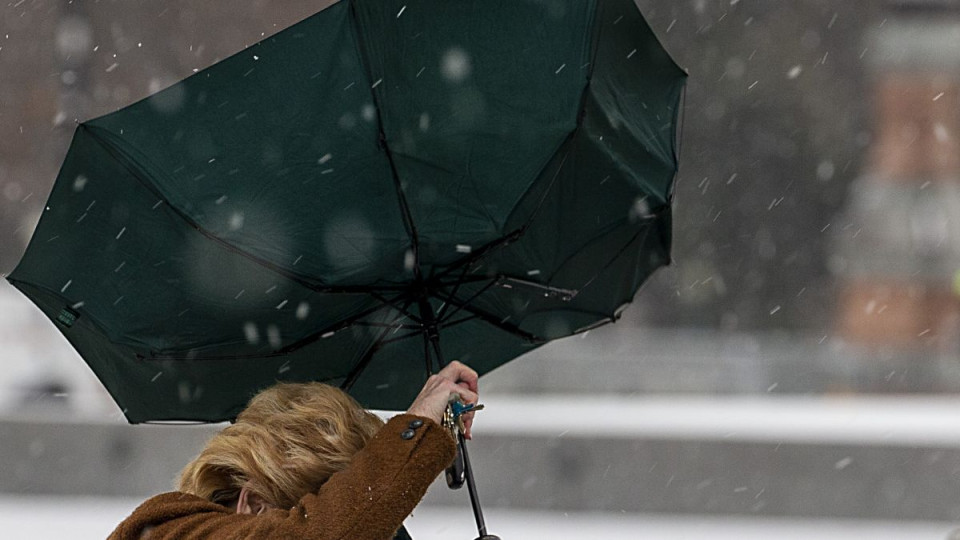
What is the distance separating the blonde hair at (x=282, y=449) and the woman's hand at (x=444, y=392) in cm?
7

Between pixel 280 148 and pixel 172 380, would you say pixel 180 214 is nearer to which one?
pixel 280 148

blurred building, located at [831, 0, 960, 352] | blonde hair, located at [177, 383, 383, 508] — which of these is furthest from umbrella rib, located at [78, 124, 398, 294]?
blurred building, located at [831, 0, 960, 352]

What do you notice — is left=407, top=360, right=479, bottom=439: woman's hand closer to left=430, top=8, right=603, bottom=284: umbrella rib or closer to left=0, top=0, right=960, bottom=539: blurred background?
left=430, top=8, right=603, bottom=284: umbrella rib

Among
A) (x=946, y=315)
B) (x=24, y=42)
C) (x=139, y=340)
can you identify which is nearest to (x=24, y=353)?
(x=24, y=42)

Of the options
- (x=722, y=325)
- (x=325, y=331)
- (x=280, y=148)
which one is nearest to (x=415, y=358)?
(x=325, y=331)

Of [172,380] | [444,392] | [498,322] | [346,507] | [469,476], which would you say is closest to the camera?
[346,507]

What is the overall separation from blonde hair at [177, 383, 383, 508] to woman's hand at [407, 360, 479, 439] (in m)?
0.07

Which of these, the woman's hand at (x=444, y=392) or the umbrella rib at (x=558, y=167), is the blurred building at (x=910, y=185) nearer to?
the umbrella rib at (x=558, y=167)

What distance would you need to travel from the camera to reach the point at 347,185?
161cm

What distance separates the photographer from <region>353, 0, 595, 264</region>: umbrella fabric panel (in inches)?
62.7

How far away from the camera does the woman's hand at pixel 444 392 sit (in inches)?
55.3

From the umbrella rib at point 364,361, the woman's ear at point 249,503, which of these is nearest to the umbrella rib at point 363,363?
the umbrella rib at point 364,361

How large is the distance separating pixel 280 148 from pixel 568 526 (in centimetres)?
445

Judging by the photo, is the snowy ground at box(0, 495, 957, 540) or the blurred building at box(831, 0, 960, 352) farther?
the blurred building at box(831, 0, 960, 352)
